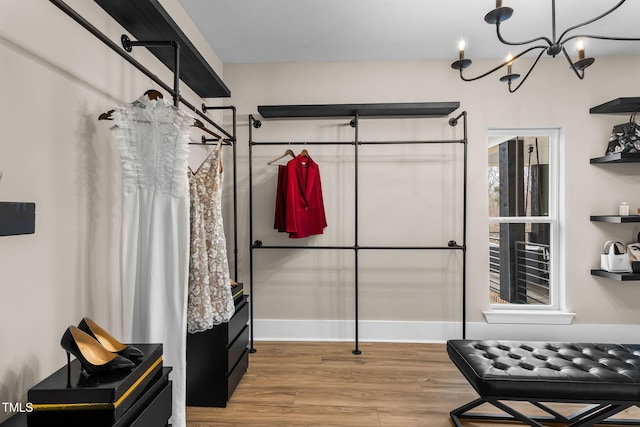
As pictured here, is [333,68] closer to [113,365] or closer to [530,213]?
[530,213]

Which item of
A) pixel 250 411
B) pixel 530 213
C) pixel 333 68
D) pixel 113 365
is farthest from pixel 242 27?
pixel 530 213

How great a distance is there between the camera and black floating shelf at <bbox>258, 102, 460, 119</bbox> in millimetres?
2893

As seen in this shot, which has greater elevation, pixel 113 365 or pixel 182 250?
pixel 182 250

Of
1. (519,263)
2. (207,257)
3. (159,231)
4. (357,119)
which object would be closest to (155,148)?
(159,231)

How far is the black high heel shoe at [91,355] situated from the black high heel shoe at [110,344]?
43 mm

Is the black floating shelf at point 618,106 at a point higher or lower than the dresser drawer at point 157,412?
higher

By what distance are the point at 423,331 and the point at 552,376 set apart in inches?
60.6

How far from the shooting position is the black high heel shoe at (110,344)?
1214 millimetres

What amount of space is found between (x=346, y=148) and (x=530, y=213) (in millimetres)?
1831

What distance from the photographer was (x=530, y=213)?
10.5ft

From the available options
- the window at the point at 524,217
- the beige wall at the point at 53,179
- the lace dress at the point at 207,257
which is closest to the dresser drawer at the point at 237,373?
the lace dress at the point at 207,257

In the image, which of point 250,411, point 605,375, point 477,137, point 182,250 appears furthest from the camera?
point 477,137

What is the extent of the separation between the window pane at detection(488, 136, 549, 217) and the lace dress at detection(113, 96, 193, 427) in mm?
2835

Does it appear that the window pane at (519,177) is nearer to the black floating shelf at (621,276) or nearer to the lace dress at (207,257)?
the black floating shelf at (621,276)
